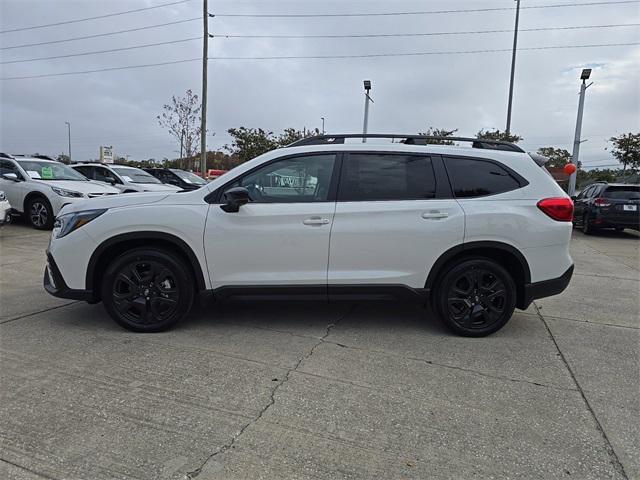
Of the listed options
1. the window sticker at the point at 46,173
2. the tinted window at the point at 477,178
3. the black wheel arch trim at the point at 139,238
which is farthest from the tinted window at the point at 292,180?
the window sticker at the point at 46,173

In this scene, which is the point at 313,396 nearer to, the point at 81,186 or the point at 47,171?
the point at 81,186

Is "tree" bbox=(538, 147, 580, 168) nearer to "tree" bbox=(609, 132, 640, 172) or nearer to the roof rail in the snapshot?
"tree" bbox=(609, 132, 640, 172)

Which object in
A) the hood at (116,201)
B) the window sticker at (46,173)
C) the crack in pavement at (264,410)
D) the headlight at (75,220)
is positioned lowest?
the crack in pavement at (264,410)

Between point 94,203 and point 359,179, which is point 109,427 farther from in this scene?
point 359,179

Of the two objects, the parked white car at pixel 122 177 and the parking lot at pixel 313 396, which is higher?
the parked white car at pixel 122 177

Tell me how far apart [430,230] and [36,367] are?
3295 mm

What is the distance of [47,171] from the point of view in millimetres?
10648

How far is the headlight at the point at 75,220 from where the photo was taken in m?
3.97

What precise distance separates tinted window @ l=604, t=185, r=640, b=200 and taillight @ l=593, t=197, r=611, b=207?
0.17 metres

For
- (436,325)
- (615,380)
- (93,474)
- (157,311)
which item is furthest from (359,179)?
(93,474)

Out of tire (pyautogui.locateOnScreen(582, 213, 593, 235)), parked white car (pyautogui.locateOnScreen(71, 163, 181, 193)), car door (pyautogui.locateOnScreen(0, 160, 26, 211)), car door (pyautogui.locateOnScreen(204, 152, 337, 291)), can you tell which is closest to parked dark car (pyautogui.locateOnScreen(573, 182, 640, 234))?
tire (pyautogui.locateOnScreen(582, 213, 593, 235))

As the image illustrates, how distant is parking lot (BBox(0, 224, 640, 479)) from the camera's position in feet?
7.75

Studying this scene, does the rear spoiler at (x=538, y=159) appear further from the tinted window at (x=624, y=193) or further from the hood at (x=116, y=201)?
the tinted window at (x=624, y=193)

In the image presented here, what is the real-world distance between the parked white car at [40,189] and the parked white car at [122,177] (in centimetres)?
137
